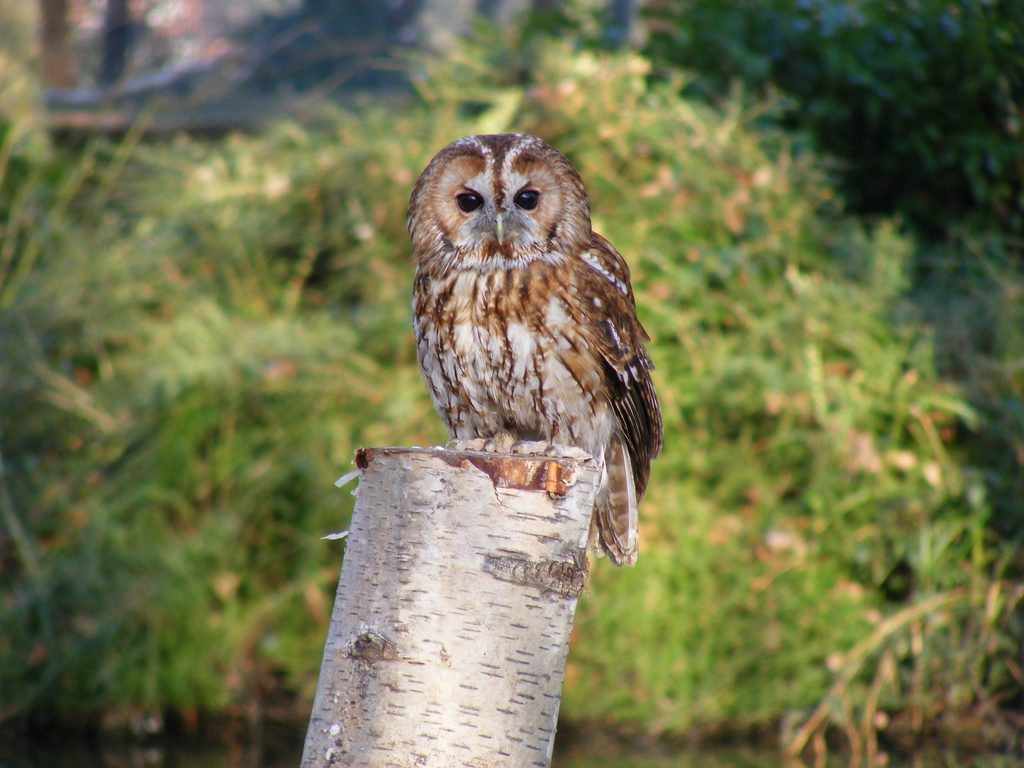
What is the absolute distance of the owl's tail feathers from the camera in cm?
278

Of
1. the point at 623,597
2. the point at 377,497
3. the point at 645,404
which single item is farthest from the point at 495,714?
the point at 623,597

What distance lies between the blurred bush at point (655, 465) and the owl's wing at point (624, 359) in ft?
5.92

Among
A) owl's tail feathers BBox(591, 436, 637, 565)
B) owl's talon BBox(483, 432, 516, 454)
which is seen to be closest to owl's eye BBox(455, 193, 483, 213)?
owl's talon BBox(483, 432, 516, 454)

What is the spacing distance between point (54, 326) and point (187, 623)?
55.0 inches

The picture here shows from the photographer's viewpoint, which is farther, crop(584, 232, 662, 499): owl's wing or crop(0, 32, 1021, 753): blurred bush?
crop(0, 32, 1021, 753): blurred bush

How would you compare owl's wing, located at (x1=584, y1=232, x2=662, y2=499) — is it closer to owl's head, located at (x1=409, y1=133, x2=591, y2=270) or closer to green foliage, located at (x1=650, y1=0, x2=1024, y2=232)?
owl's head, located at (x1=409, y1=133, x2=591, y2=270)

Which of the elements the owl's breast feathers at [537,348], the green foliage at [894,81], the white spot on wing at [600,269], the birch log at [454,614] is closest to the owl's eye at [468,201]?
the owl's breast feathers at [537,348]

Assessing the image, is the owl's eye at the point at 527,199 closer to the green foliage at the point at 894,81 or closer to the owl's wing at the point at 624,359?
the owl's wing at the point at 624,359

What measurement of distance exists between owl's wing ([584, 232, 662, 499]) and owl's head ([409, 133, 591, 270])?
0.38 feet

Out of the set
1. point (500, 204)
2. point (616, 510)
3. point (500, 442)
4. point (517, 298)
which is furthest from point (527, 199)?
point (616, 510)

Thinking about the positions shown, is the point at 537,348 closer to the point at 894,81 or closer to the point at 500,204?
the point at 500,204

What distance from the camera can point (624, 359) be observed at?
261 cm

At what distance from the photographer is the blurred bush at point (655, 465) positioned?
4.46 metres

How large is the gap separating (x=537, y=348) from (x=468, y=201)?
35cm
